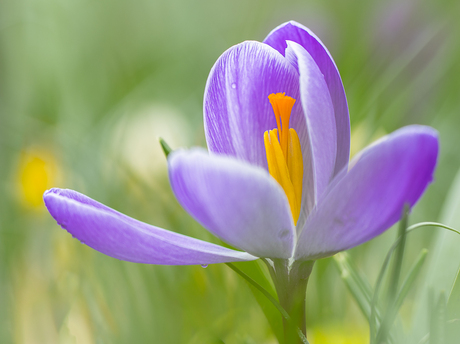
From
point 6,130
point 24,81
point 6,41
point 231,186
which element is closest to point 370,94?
point 231,186

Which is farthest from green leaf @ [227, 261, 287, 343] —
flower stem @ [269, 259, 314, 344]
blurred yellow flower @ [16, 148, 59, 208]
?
blurred yellow flower @ [16, 148, 59, 208]

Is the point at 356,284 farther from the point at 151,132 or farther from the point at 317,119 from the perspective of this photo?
the point at 151,132

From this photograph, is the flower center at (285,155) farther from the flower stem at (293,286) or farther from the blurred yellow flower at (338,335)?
the blurred yellow flower at (338,335)

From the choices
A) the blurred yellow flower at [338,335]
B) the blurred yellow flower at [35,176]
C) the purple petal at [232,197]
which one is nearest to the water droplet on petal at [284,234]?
the purple petal at [232,197]

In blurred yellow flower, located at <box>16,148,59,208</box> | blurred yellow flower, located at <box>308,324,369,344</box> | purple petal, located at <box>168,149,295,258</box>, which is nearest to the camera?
purple petal, located at <box>168,149,295,258</box>

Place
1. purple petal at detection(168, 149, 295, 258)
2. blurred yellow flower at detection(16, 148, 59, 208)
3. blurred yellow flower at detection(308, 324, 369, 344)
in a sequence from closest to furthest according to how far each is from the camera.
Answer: purple petal at detection(168, 149, 295, 258), blurred yellow flower at detection(308, 324, 369, 344), blurred yellow flower at detection(16, 148, 59, 208)

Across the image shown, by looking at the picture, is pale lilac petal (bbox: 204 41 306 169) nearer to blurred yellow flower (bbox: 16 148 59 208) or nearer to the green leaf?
the green leaf
